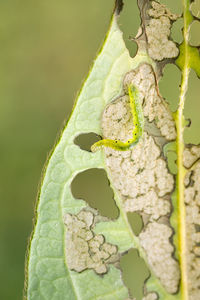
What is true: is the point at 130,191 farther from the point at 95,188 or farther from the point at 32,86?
the point at 32,86

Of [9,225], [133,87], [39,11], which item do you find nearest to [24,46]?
[39,11]

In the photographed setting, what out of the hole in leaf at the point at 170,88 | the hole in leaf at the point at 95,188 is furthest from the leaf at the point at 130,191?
the hole in leaf at the point at 95,188

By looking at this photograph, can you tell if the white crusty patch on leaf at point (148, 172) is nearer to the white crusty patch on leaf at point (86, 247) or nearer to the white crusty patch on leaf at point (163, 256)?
the white crusty patch on leaf at point (163, 256)

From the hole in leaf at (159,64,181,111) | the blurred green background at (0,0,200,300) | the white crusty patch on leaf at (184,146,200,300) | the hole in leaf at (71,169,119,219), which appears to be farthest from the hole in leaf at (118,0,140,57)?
the white crusty patch on leaf at (184,146,200,300)

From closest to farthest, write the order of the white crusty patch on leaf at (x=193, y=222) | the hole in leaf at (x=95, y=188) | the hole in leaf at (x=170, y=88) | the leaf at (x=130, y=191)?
1. the leaf at (x=130, y=191)
2. the white crusty patch on leaf at (x=193, y=222)
3. the hole in leaf at (x=170, y=88)
4. the hole in leaf at (x=95, y=188)

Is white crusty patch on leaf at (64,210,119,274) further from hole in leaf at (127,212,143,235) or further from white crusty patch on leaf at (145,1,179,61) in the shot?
white crusty patch on leaf at (145,1,179,61)

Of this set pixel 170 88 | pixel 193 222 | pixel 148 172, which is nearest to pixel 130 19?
pixel 170 88

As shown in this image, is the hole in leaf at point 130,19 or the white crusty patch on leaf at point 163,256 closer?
the white crusty patch on leaf at point 163,256

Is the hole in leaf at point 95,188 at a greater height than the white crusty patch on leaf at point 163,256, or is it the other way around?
the hole in leaf at point 95,188
